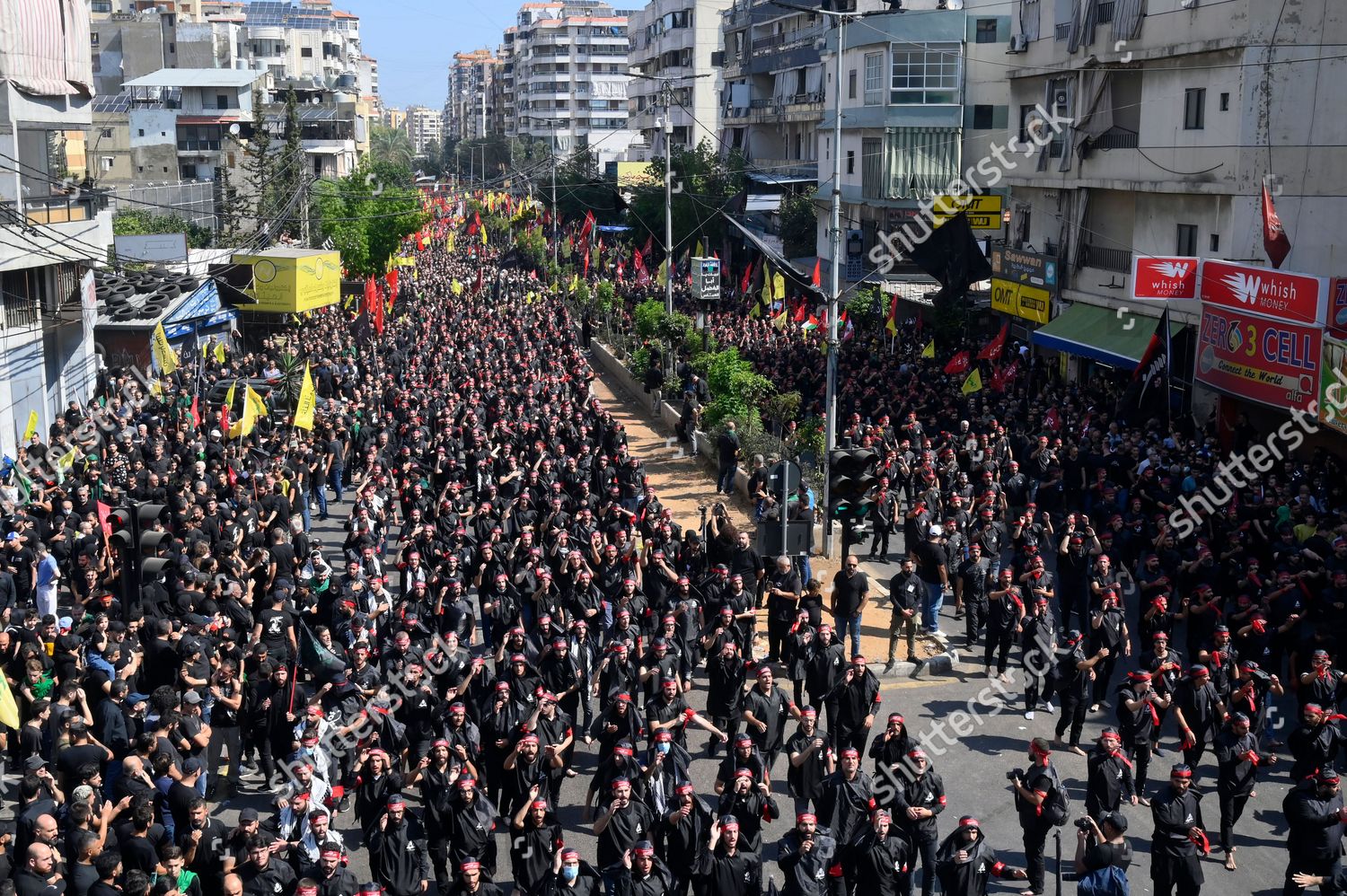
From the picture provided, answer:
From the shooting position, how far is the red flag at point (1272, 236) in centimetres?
2214

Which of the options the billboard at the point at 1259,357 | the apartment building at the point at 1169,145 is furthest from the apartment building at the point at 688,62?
the billboard at the point at 1259,357

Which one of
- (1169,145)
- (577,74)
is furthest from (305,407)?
(577,74)

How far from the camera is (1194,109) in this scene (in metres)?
26.0

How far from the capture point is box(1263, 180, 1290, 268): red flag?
22.1 meters

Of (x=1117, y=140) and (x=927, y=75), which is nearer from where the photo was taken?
(x=1117, y=140)

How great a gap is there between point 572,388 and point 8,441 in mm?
10698

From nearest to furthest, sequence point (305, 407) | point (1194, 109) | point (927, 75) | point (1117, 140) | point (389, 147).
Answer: point (305, 407), point (1194, 109), point (1117, 140), point (927, 75), point (389, 147)

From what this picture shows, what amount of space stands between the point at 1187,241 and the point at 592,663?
17597 mm

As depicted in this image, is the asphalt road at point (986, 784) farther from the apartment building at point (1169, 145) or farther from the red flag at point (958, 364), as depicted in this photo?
the red flag at point (958, 364)

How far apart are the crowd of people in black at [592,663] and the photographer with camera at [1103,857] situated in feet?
0.11

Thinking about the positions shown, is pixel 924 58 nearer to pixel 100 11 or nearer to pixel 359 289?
pixel 359 289

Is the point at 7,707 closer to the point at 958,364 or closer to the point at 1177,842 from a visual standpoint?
the point at 1177,842

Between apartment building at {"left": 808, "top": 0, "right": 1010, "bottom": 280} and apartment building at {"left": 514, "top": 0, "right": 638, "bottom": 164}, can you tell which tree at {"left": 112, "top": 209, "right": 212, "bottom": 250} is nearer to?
apartment building at {"left": 808, "top": 0, "right": 1010, "bottom": 280}

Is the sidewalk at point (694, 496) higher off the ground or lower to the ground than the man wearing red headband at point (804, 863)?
lower
